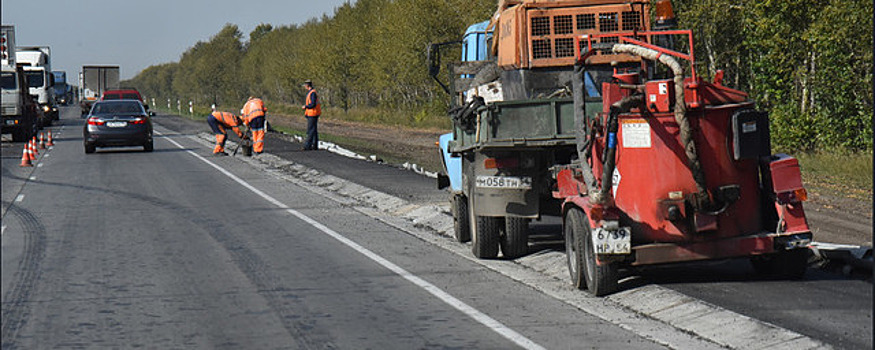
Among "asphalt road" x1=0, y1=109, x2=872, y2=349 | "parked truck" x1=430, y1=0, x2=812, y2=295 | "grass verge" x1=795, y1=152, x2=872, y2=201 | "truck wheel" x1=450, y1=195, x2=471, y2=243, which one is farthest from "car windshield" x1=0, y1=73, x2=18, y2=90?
"parked truck" x1=430, y1=0, x2=812, y2=295

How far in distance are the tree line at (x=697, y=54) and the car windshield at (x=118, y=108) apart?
51.8ft

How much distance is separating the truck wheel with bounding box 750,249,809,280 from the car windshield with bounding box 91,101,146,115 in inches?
1042

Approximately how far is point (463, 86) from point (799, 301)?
5.89 meters

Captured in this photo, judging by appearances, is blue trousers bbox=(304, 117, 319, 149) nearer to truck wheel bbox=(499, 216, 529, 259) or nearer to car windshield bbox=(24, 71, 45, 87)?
truck wheel bbox=(499, 216, 529, 259)

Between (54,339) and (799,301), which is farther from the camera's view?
(799,301)

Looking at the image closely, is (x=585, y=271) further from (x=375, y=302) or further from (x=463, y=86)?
(x=463, y=86)

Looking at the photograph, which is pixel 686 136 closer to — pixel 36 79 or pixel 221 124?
pixel 221 124

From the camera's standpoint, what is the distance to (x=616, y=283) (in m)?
10.1

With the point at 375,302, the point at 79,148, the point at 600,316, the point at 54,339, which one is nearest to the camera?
the point at 54,339

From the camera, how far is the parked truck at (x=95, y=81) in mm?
76062

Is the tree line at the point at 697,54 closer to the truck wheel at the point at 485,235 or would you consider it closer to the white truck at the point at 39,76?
the truck wheel at the point at 485,235

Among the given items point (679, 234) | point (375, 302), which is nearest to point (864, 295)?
point (679, 234)

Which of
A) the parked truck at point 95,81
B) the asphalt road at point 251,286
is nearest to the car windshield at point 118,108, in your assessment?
the asphalt road at point 251,286

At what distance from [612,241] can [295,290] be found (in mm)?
2848
